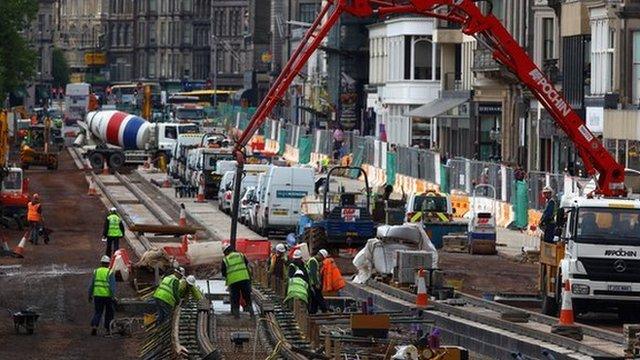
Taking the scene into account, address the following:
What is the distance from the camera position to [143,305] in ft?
156

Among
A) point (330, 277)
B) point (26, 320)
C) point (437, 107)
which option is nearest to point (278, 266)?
point (330, 277)

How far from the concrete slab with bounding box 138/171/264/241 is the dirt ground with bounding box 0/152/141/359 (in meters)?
3.18

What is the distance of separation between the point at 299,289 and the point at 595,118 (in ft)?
101

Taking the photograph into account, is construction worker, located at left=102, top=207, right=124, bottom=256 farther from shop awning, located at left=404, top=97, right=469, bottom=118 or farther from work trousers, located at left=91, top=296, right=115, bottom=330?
shop awning, located at left=404, top=97, right=469, bottom=118

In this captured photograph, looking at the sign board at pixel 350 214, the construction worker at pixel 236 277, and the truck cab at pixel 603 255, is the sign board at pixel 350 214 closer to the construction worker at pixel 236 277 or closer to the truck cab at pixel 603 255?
the construction worker at pixel 236 277

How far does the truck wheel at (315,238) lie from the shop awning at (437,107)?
45779 millimetres

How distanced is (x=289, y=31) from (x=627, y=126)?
11502 centimetres

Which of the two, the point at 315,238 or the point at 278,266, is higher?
the point at 315,238

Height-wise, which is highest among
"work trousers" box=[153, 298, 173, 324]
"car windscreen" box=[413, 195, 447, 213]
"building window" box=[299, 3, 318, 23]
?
"building window" box=[299, 3, 318, 23]

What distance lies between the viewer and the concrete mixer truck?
118 meters

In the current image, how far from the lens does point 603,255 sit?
3953 centimetres

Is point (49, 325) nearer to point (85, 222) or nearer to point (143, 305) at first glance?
point (143, 305)

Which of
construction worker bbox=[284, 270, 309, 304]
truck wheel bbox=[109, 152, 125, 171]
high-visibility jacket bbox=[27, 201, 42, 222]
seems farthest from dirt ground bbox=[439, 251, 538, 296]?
truck wheel bbox=[109, 152, 125, 171]

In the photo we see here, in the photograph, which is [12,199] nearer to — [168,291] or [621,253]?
[168,291]
